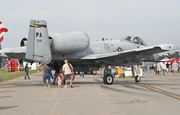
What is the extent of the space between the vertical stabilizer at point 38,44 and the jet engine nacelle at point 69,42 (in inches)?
28.9

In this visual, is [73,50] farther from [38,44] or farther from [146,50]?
[146,50]

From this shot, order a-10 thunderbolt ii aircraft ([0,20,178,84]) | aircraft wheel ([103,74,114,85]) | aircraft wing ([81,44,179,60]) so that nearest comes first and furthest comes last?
1. aircraft wing ([81,44,179,60])
2. a-10 thunderbolt ii aircraft ([0,20,178,84])
3. aircraft wheel ([103,74,114,85])

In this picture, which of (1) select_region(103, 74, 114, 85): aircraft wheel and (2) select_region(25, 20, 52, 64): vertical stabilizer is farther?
(1) select_region(103, 74, 114, 85): aircraft wheel

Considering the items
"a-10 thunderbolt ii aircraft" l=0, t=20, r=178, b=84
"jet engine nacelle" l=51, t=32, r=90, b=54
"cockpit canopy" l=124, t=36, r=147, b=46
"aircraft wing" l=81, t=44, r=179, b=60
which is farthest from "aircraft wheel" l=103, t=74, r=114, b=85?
"cockpit canopy" l=124, t=36, r=147, b=46

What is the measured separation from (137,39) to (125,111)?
53.4ft

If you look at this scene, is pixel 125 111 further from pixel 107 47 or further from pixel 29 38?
pixel 107 47

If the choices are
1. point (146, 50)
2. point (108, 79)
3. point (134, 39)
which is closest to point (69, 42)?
point (108, 79)

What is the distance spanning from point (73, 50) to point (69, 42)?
646mm

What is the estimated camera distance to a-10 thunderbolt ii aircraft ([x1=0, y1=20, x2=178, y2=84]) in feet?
66.7

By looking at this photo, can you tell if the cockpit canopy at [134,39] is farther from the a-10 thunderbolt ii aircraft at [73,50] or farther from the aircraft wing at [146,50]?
the aircraft wing at [146,50]

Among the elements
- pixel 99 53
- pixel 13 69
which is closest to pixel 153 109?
pixel 99 53

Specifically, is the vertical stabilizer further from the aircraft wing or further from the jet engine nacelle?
the aircraft wing

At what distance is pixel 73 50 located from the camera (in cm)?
2156

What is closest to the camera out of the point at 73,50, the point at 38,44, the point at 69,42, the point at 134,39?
the point at 38,44
